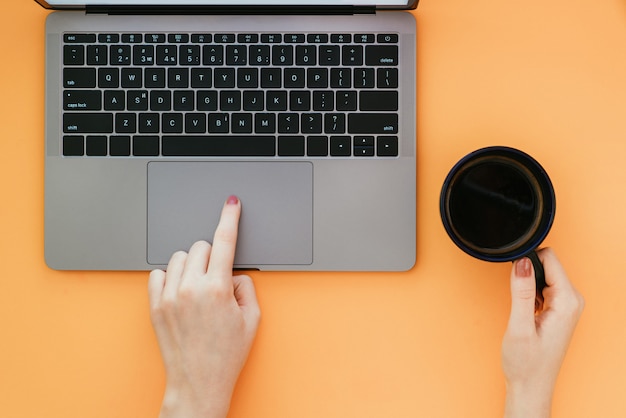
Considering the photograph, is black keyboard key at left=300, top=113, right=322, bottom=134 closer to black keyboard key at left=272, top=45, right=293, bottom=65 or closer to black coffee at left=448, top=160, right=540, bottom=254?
black keyboard key at left=272, top=45, right=293, bottom=65

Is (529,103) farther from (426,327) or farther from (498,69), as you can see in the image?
(426,327)

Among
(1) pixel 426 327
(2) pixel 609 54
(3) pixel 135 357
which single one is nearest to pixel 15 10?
(3) pixel 135 357

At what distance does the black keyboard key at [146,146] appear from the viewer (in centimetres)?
72

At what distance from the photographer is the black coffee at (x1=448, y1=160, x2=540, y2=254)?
2.30ft

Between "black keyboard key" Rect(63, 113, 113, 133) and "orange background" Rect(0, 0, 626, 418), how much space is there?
2.8 inches

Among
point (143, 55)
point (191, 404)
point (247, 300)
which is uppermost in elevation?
point (143, 55)

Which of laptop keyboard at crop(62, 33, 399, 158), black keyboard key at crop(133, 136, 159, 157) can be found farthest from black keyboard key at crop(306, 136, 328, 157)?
black keyboard key at crop(133, 136, 159, 157)

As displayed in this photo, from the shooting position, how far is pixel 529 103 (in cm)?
75

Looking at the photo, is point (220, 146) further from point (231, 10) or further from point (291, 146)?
point (231, 10)

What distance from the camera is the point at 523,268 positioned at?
668 mm

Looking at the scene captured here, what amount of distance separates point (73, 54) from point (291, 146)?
0.36m

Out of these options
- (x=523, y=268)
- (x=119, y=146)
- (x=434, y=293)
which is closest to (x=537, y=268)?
(x=523, y=268)

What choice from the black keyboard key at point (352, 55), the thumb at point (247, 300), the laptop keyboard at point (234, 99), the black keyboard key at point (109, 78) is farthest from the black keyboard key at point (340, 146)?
the black keyboard key at point (109, 78)

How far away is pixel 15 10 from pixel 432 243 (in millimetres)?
766
